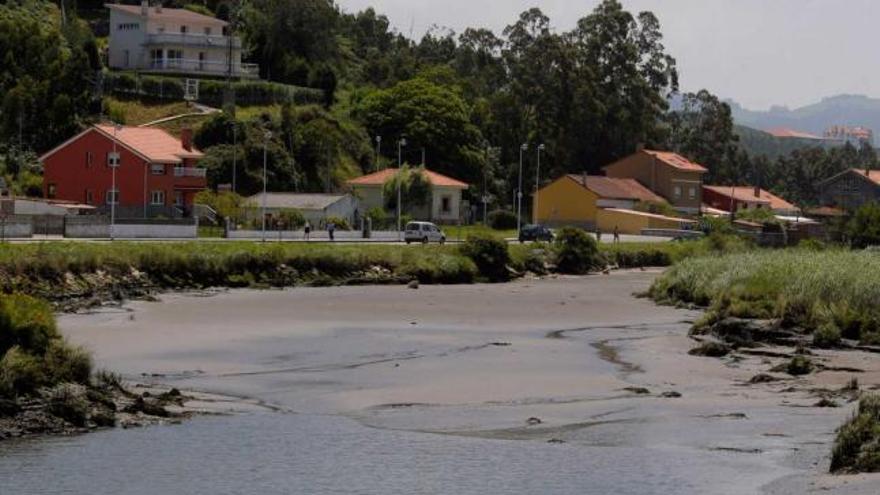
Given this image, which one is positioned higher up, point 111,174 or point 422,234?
point 111,174

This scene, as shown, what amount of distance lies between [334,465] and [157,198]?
76.1 meters

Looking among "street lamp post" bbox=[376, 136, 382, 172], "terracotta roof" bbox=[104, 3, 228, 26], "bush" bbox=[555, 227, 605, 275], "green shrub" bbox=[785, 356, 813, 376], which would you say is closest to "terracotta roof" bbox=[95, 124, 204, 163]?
"street lamp post" bbox=[376, 136, 382, 172]

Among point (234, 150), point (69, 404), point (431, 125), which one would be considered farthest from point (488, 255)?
point (69, 404)

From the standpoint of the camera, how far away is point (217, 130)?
117 meters

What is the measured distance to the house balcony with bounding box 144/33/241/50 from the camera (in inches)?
5463

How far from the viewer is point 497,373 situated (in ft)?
129

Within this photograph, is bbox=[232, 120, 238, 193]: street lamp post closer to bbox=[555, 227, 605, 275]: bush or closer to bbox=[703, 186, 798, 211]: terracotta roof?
bbox=[555, 227, 605, 275]: bush

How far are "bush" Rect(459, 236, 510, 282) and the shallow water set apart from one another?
167ft

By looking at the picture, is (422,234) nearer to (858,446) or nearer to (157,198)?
(157,198)

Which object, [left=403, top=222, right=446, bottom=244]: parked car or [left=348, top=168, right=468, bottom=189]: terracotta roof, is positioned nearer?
[left=403, top=222, right=446, bottom=244]: parked car

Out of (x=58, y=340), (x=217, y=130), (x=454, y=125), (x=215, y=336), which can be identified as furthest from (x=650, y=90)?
(x=58, y=340)

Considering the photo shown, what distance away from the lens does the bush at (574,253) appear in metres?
90.4

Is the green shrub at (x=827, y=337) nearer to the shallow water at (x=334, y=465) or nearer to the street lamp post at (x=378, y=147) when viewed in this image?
the shallow water at (x=334, y=465)

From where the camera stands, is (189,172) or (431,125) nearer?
(189,172)
